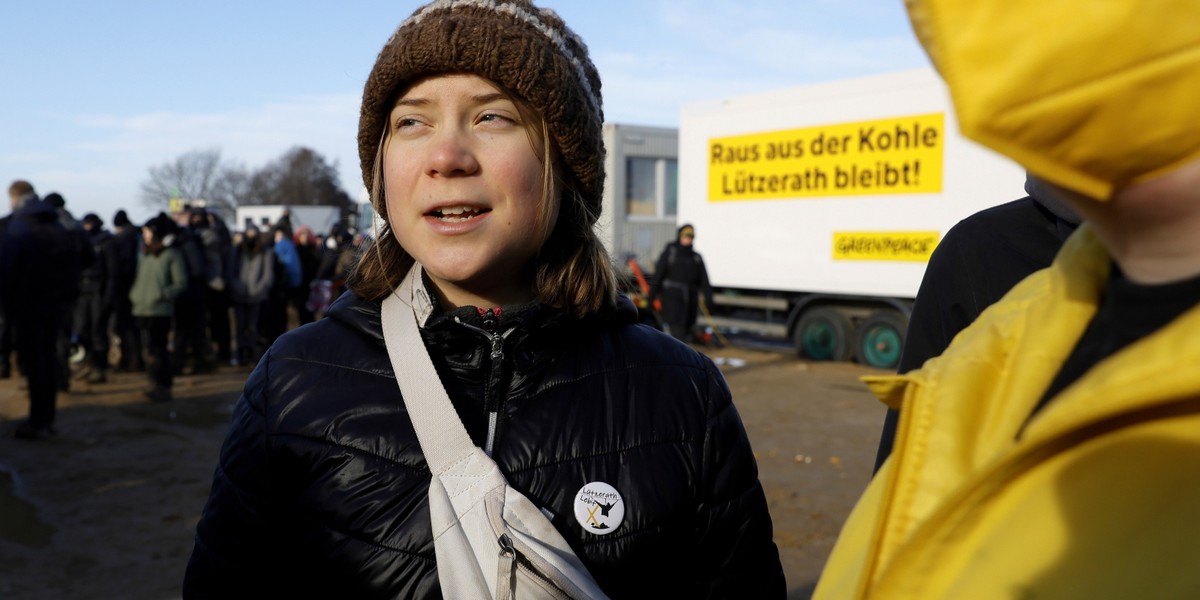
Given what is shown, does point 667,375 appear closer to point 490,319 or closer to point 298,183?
point 490,319

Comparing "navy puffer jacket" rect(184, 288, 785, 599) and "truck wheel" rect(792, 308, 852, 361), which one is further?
"truck wheel" rect(792, 308, 852, 361)

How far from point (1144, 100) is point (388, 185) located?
1499mm

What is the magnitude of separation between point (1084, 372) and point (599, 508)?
3.29 feet

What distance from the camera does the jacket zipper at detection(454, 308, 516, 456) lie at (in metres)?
1.81

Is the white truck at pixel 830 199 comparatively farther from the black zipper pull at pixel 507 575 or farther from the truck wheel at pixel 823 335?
the black zipper pull at pixel 507 575

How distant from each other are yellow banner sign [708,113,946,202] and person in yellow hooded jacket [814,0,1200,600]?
39.1 ft

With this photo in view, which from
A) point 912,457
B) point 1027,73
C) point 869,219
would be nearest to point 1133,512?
point 912,457

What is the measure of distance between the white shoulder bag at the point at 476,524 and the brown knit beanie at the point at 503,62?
53 cm

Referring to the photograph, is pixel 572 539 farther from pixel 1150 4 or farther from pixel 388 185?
pixel 1150 4

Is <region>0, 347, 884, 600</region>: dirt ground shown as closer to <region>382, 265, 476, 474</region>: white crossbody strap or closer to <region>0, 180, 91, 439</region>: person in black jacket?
<region>0, 180, 91, 439</region>: person in black jacket

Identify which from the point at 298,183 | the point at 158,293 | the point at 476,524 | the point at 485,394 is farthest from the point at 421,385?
the point at 298,183

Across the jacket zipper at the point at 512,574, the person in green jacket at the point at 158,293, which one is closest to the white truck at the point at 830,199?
the person in green jacket at the point at 158,293

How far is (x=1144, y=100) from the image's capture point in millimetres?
677

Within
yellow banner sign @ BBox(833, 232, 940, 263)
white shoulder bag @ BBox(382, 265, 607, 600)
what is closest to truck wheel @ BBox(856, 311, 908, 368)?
yellow banner sign @ BBox(833, 232, 940, 263)
